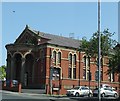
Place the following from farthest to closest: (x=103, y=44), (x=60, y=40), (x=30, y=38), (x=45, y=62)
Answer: (x=60, y=40) → (x=30, y=38) → (x=45, y=62) → (x=103, y=44)

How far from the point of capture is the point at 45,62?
69000mm

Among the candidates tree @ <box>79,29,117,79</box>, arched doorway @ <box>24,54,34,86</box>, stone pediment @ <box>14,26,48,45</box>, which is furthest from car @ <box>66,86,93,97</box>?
arched doorway @ <box>24,54,34,86</box>

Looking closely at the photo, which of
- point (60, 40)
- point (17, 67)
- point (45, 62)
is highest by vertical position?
point (60, 40)

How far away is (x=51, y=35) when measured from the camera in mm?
77562

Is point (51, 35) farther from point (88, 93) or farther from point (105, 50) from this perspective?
point (105, 50)

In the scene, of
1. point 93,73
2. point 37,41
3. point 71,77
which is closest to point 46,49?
point 37,41

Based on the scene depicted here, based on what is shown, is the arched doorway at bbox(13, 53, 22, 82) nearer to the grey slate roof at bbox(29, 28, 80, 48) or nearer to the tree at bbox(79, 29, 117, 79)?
the grey slate roof at bbox(29, 28, 80, 48)

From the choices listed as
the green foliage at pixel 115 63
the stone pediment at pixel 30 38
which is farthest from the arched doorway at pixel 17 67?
the green foliage at pixel 115 63

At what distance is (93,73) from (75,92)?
73.7ft

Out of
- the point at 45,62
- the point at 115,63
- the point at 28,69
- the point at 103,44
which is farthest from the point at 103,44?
the point at 28,69

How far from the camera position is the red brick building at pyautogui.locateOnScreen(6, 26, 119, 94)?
228ft

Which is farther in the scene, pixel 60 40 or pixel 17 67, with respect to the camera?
pixel 60 40

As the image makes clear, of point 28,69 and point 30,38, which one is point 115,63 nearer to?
point 28,69

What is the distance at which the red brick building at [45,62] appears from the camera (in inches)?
2734
